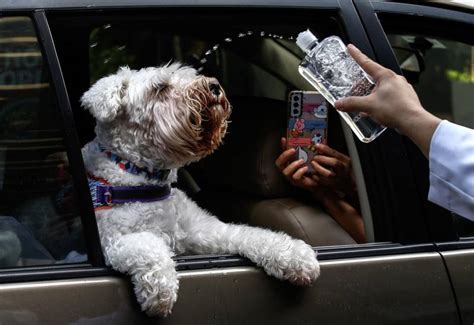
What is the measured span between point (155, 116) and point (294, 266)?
2.31 ft

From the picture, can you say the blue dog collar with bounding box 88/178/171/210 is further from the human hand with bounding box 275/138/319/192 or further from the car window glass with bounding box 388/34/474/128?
the car window glass with bounding box 388/34/474/128

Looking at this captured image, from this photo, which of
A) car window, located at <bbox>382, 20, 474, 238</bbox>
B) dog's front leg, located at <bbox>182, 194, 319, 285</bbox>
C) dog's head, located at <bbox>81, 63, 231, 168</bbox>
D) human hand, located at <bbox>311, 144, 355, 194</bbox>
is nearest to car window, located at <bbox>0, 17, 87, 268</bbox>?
dog's head, located at <bbox>81, 63, 231, 168</bbox>

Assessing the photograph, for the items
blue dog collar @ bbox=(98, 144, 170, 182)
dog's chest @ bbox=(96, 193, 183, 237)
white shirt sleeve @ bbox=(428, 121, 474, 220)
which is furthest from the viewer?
blue dog collar @ bbox=(98, 144, 170, 182)

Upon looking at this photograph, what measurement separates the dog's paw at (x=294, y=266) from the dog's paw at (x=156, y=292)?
1.03ft

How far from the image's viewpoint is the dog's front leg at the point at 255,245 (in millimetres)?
2457

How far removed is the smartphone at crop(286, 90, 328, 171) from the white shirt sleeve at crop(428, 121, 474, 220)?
4.18 feet

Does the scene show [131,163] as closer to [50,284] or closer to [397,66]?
[50,284]

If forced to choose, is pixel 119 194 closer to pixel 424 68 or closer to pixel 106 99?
pixel 106 99

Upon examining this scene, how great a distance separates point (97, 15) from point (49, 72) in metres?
0.27

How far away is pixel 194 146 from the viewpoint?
2.77 meters

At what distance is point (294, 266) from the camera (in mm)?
2441

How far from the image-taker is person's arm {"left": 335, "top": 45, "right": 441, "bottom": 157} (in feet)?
6.21

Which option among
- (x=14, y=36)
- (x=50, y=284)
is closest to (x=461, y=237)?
(x=50, y=284)

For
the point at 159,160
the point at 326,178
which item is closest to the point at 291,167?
the point at 326,178
